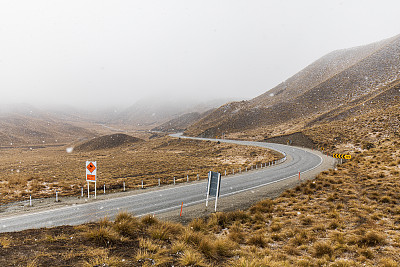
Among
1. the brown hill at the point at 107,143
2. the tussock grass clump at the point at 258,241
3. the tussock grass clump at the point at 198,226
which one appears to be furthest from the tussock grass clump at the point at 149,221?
the brown hill at the point at 107,143

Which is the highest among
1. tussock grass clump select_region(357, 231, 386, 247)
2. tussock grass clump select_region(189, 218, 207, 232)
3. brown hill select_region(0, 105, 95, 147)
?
tussock grass clump select_region(357, 231, 386, 247)

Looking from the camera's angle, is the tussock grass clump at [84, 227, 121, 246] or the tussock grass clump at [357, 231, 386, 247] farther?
the tussock grass clump at [357, 231, 386, 247]

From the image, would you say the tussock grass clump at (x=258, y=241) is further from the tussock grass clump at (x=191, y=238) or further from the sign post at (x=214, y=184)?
the sign post at (x=214, y=184)

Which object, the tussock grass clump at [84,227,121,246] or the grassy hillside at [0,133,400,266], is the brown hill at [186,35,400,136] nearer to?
the grassy hillside at [0,133,400,266]

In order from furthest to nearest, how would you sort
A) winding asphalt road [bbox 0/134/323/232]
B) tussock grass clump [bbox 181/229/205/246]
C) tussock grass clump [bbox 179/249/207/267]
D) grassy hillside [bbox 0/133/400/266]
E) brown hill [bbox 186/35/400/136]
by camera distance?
brown hill [bbox 186/35/400/136] < winding asphalt road [bbox 0/134/323/232] < tussock grass clump [bbox 181/229/205/246] < grassy hillside [bbox 0/133/400/266] < tussock grass clump [bbox 179/249/207/267]

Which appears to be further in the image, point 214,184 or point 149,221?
point 214,184

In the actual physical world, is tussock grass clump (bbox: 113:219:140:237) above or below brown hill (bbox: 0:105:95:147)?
above

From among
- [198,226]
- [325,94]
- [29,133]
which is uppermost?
[325,94]

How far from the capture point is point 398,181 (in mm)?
13344

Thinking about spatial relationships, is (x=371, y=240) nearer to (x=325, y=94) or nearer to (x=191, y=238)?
(x=191, y=238)

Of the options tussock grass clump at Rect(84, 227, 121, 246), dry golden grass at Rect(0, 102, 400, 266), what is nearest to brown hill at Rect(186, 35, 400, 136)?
dry golden grass at Rect(0, 102, 400, 266)

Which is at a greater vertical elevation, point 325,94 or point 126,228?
point 325,94

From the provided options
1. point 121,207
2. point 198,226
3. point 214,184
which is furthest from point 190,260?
point 121,207

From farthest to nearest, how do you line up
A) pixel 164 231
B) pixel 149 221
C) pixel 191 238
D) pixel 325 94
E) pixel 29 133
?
pixel 29 133
pixel 325 94
pixel 149 221
pixel 164 231
pixel 191 238
